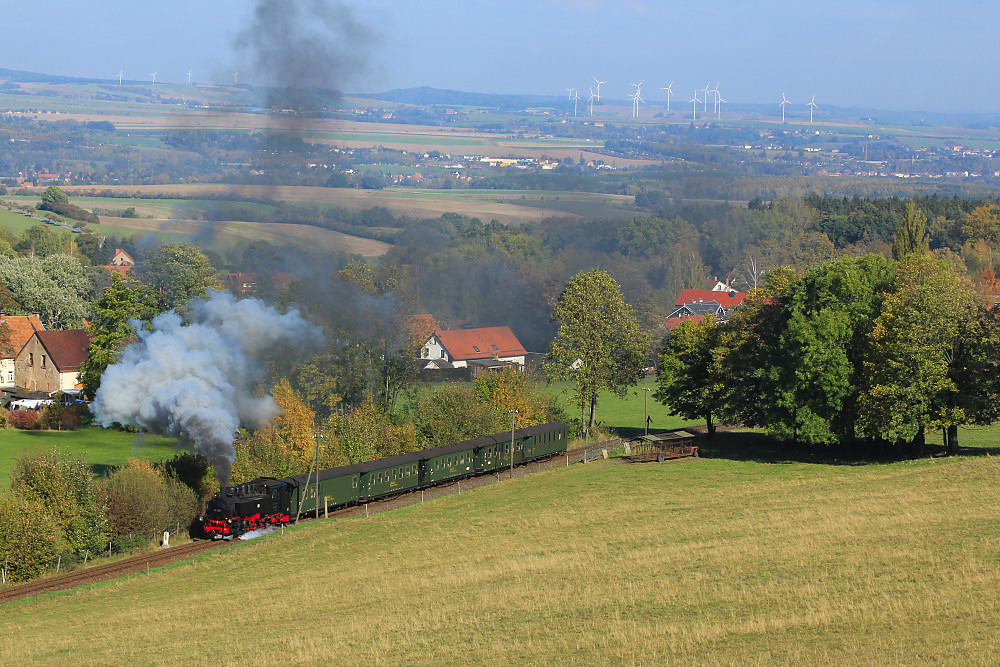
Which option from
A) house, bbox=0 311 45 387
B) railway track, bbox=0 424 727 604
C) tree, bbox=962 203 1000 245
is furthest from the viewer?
tree, bbox=962 203 1000 245

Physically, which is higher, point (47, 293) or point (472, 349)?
point (47, 293)

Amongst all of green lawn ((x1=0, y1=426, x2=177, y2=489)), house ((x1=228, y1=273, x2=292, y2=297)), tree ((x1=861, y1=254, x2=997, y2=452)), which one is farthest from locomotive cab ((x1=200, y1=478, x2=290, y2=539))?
tree ((x1=861, y1=254, x2=997, y2=452))

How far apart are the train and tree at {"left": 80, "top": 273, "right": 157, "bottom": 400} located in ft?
136

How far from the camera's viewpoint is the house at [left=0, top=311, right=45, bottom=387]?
368 feet

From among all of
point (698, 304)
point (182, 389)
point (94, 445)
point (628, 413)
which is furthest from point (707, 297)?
point (182, 389)

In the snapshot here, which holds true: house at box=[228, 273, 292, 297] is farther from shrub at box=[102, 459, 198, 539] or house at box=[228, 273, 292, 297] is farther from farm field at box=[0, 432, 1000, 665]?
farm field at box=[0, 432, 1000, 665]

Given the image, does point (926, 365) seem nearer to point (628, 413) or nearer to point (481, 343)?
point (628, 413)

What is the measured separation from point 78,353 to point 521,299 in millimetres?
65570

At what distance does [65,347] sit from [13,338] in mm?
10834

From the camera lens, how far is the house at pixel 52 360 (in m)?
107

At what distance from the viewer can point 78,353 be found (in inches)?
4269

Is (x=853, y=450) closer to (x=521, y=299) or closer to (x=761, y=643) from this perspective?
(x=761, y=643)

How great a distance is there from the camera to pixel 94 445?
262ft

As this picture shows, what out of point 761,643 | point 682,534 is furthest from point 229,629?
point 682,534
